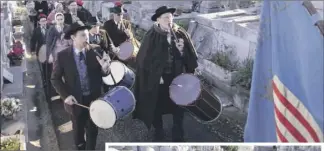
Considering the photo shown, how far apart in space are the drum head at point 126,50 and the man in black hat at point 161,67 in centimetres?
93

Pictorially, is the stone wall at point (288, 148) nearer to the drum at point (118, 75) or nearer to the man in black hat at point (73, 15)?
the drum at point (118, 75)

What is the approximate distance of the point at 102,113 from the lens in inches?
189

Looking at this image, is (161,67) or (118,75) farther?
(118,75)

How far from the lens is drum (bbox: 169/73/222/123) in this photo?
16.8 ft

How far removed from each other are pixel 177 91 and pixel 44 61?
8.27 ft

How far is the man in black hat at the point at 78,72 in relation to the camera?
4793 mm

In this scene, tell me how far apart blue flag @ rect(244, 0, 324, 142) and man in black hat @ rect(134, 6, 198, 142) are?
1.48 metres

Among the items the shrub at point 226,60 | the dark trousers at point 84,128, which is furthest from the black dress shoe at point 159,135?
the shrub at point 226,60

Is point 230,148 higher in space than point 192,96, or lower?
higher

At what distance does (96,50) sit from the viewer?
4.92 m

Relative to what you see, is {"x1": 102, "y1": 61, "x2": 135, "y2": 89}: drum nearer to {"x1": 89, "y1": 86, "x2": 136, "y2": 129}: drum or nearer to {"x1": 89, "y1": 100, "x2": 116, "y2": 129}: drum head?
{"x1": 89, "y1": 86, "x2": 136, "y2": 129}: drum

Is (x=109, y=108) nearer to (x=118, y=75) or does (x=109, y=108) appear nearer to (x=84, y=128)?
(x=84, y=128)

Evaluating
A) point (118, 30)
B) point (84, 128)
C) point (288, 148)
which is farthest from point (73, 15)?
point (288, 148)

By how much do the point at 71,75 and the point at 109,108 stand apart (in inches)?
19.0
